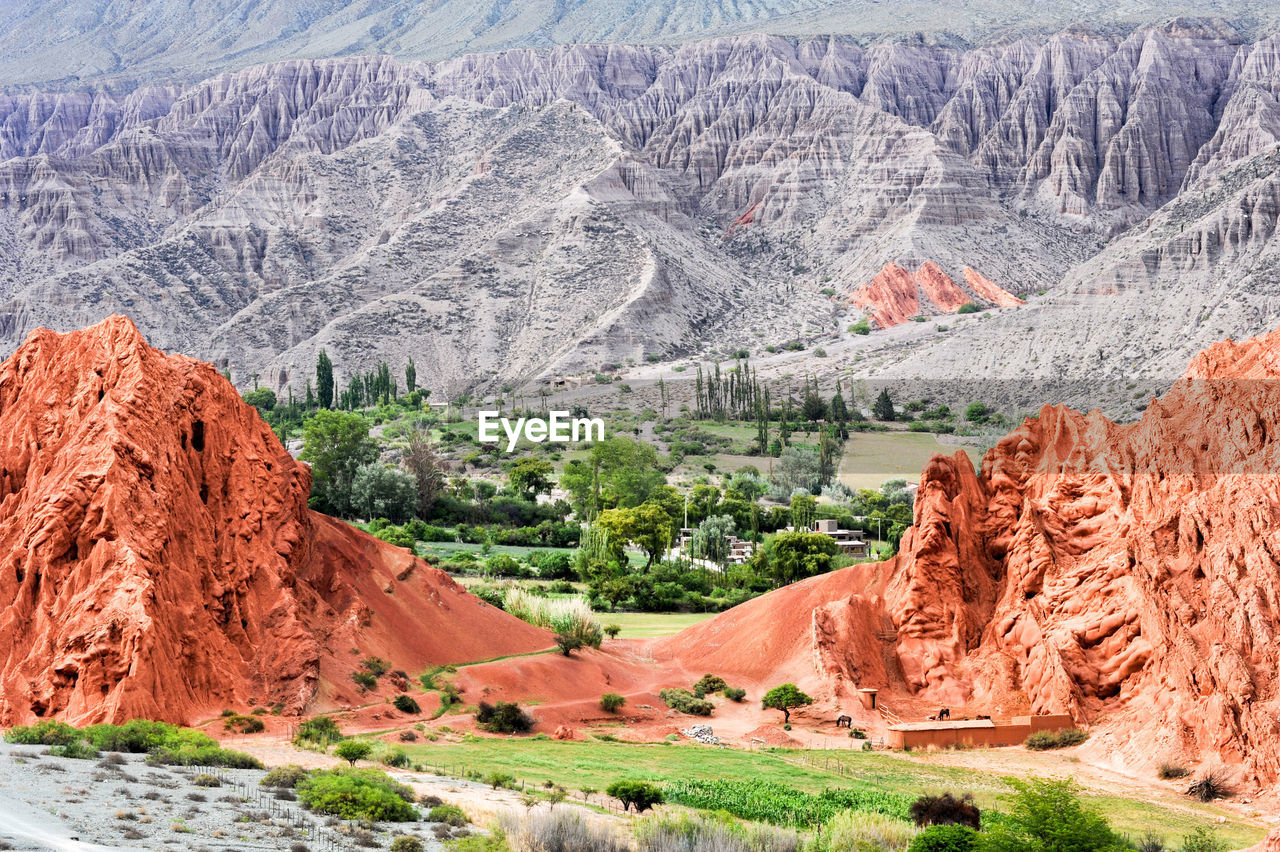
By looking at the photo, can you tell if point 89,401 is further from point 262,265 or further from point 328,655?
point 262,265

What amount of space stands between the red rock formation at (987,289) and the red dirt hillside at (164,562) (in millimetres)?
134253

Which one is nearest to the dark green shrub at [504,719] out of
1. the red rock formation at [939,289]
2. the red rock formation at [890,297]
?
the red rock formation at [890,297]

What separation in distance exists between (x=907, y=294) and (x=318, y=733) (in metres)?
145

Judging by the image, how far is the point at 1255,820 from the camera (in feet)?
120

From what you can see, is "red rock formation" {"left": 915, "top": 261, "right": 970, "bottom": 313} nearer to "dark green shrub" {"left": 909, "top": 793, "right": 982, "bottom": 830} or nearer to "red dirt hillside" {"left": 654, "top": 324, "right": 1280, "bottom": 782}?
"red dirt hillside" {"left": 654, "top": 324, "right": 1280, "bottom": 782}

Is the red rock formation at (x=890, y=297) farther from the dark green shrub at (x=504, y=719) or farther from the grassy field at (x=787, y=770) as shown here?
the grassy field at (x=787, y=770)

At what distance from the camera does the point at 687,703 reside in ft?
156

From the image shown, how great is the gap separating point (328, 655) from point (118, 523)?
256 inches

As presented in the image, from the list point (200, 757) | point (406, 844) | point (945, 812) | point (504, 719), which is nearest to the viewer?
point (406, 844)

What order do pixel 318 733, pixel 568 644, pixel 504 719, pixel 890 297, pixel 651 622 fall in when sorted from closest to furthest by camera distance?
pixel 318 733, pixel 504 719, pixel 568 644, pixel 651 622, pixel 890 297

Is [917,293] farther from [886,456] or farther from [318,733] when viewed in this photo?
[318,733]

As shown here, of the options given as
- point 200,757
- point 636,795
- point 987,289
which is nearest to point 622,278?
point 987,289

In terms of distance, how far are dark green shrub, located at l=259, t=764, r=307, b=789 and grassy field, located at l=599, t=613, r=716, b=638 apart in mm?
26058

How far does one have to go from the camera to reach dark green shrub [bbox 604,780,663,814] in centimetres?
3397
